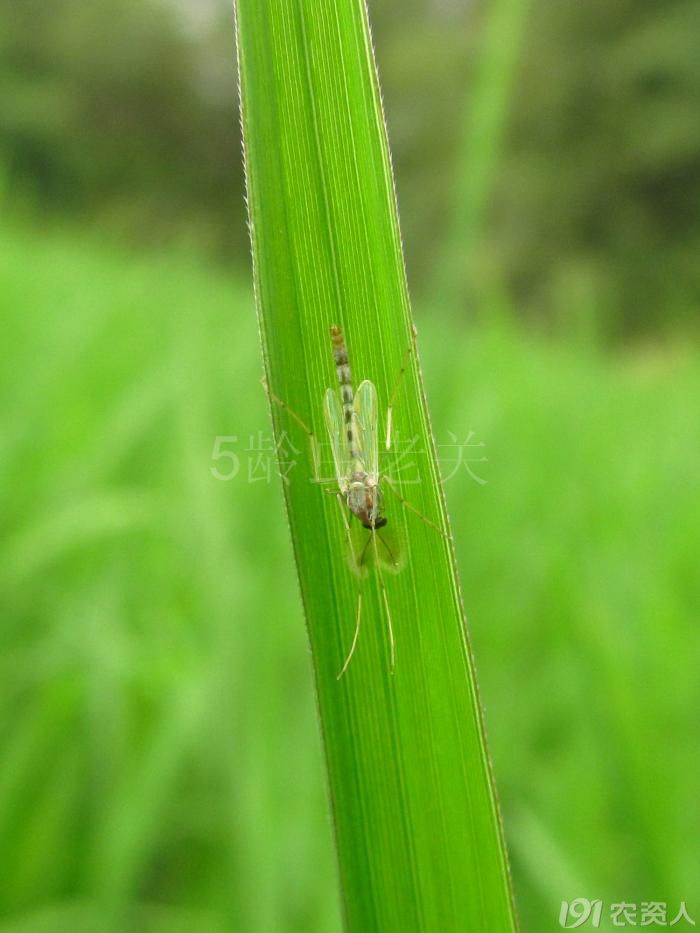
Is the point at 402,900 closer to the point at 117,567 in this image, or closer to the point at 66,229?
the point at 117,567

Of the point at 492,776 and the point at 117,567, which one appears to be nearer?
the point at 492,776

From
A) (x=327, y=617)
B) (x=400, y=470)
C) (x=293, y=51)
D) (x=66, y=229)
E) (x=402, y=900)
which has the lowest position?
(x=402, y=900)

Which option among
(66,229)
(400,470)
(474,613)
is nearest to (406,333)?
(400,470)

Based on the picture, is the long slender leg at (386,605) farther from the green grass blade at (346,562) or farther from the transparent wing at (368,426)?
the transparent wing at (368,426)

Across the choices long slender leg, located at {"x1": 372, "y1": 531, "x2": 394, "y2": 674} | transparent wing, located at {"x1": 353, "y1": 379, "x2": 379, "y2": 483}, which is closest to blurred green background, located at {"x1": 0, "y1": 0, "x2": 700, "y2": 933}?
transparent wing, located at {"x1": 353, "y1": 379, "x2": 379, "y2": 483}

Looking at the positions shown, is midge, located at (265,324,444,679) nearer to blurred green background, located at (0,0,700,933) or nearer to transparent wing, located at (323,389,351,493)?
transparent wing, located at (323,389,351,493)
